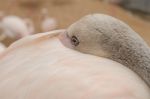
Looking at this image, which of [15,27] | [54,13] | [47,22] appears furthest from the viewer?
[54,13]

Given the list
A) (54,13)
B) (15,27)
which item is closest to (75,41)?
(15,27)

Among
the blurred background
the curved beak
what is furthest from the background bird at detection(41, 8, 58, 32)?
the curved beak

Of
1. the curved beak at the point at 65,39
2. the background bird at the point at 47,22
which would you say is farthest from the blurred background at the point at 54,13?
the curved beak at the point at 65,39

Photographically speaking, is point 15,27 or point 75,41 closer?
point 75,41

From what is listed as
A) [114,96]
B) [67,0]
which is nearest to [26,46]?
[114,96]

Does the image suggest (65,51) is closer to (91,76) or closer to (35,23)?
(91,76)

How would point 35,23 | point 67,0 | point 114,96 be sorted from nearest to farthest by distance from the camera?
point 114,96 → point 35,23 → point 67,0

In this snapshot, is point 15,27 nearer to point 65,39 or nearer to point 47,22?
point 47,22
